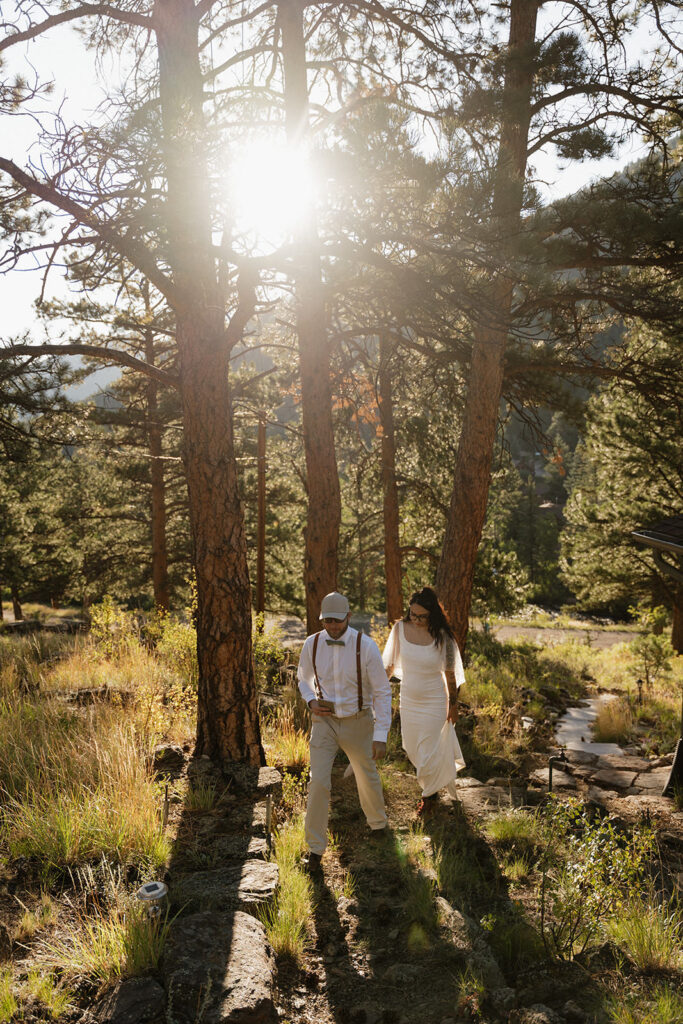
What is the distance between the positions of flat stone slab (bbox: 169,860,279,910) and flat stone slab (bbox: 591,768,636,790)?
5213 millimetres

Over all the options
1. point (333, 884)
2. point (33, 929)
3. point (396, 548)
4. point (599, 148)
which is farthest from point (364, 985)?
point (396, 548)

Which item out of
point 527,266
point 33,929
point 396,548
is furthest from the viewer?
point 396,548

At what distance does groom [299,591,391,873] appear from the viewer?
16.7 ft

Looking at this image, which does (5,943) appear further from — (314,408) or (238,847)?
(314,408)

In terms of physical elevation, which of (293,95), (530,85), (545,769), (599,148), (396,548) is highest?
(293,95)

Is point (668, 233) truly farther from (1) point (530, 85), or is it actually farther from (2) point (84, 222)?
(2) point (84, 222)

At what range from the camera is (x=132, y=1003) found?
2.92 meters

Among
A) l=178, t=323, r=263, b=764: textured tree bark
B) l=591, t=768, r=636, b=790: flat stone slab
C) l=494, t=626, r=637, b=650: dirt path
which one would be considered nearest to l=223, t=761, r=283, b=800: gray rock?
l=178, t=323, r=263, b=764: textured tree bark

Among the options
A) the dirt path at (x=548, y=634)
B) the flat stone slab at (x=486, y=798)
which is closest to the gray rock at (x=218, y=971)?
the flat stone slab at (x=486, y=798)

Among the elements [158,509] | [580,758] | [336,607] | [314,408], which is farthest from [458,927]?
[158,509]

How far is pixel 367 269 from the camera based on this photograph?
6734 mm

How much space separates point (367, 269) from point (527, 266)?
1.72m

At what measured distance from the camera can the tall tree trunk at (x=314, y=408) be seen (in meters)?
7.70

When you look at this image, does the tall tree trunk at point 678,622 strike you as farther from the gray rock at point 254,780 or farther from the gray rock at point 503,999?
the gray rock at point 503,999
